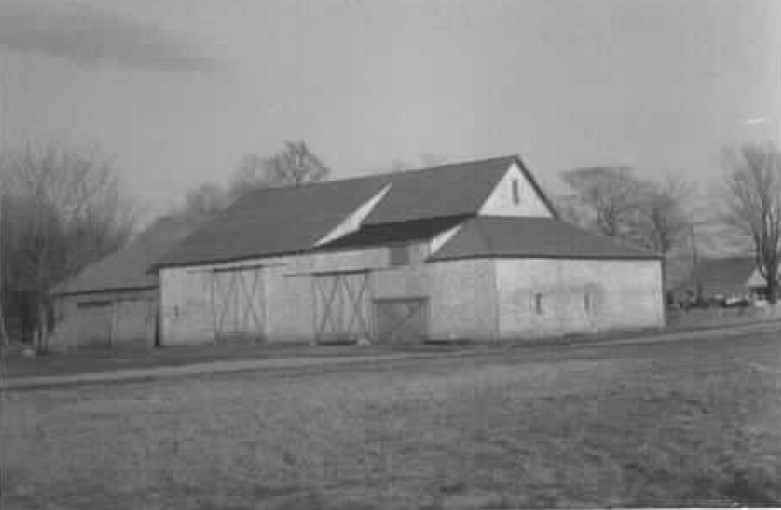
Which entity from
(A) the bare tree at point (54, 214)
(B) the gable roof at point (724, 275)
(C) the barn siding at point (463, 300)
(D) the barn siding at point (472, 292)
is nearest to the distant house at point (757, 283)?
(B) the gable roof at point (724, 275)

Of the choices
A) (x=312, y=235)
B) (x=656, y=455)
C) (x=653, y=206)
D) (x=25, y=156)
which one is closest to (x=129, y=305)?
(x=312, y=235)

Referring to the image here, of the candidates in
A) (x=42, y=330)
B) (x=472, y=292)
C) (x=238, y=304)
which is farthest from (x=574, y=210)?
(x=42, y=330)

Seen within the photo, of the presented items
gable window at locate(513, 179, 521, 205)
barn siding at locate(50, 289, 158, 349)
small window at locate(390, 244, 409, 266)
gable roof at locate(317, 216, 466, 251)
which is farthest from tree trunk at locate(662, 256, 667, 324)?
barn siding at locate(50, 289, 158, 349)

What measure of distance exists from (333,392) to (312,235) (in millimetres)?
21149

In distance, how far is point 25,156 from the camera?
1152 centimetres

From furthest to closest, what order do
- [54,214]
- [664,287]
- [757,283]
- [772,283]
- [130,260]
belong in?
[664,287] < [757,283] < [130,260] < [772,283] < [54,214]

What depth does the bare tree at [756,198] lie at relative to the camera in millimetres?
15328

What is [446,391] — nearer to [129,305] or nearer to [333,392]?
[333,392]

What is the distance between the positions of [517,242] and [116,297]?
15265mm

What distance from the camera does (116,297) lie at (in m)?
23.4

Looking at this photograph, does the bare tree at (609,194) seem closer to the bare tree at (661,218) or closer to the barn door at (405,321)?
the bare tree at (661,218)

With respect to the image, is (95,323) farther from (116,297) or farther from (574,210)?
(574,210)

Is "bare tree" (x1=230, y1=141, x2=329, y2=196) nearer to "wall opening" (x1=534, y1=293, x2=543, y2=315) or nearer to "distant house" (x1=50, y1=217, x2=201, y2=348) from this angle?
"distant house" (x1=50, y1=217, x2=201, y2=348)

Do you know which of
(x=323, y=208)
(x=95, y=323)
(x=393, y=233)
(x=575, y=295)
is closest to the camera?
(x=95, y=323)
